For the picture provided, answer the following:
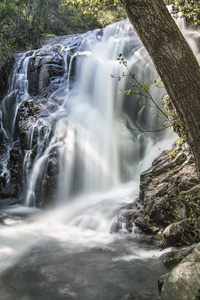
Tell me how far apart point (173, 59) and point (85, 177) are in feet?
27.2

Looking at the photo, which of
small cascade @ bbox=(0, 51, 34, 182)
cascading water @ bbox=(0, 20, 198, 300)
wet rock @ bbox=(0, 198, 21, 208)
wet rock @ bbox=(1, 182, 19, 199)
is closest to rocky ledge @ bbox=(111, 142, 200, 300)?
cascading water @ bbox=(0, 20, 198, 300)

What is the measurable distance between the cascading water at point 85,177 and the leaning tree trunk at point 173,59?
4.00 ft

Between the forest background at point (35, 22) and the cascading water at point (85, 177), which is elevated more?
the forest background at point (35, 22)

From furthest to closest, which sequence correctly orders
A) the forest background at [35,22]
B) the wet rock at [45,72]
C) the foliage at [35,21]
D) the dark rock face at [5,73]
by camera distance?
1. the foliage at [35,21]
2. the forest background at [35,22]
3. the dark rock face at [5,73]
4. the wet rock at [45,72]

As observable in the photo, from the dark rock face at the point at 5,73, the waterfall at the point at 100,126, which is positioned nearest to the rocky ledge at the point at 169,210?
the waterfall at the point at 100,126

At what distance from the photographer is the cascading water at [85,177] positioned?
4.58m

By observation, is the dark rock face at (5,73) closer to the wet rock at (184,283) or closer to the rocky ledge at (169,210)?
the rocky ledge at (169,210)

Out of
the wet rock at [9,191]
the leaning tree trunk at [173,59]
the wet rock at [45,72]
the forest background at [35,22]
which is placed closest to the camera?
the leaning tree trunk at [173,59]

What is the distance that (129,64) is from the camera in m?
13.1

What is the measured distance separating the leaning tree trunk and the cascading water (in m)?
1.22

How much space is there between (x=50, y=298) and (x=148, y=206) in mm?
3254

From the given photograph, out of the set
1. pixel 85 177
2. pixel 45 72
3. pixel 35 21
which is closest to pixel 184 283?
pixel 85 177

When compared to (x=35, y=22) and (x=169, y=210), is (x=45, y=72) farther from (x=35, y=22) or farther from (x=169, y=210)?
(x=169, y=210)

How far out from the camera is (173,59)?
7.75 ft
